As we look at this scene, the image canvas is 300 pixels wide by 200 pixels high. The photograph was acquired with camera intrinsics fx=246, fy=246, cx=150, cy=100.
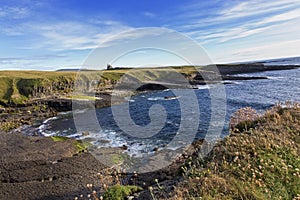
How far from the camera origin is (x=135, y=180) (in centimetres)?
1544

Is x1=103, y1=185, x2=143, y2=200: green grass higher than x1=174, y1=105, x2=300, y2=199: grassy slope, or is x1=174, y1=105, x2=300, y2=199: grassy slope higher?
x1=174, y1=105, x2=300, y2=199: grassy slope

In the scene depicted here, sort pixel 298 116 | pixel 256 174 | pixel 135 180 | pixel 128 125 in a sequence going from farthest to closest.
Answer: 1. pixel 128 125
2. pixel 135 180
3. pixel 298 116
4. pixel 256 174

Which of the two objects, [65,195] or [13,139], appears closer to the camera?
[65,195]

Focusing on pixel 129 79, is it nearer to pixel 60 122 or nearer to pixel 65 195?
pixel 60 122

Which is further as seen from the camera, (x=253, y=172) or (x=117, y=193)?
(x=117, y=193)

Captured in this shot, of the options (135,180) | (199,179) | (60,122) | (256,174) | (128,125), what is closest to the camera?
(256,174)

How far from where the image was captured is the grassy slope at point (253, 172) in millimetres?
6082

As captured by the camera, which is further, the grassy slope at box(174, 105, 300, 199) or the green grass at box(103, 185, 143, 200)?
the green grass at box(103, 185, 143, 200)

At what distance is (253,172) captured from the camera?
691 centimetres

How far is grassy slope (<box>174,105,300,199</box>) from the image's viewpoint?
608 centimetres

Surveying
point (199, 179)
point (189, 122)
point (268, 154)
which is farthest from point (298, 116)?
point (189, 122)

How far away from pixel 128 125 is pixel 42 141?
1352cm

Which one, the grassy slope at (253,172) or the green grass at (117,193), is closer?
the grassy slope at (253,172)

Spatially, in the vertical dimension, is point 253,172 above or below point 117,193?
above
